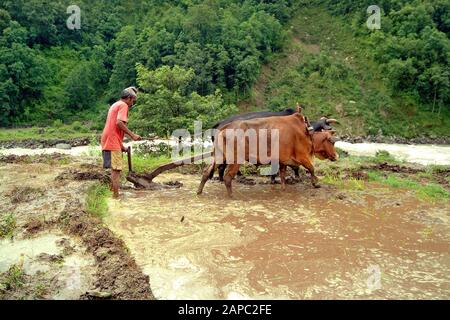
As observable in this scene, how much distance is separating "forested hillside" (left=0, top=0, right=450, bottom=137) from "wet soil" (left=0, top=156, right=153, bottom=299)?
27.0 metres

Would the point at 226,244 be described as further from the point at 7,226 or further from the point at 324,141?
the point at 324,141

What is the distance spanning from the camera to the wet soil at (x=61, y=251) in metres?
4.72

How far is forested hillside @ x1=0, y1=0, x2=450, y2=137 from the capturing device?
131 ft

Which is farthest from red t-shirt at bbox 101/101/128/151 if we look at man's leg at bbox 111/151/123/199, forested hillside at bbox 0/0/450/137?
forested hillside at bbox 0/0/450/137

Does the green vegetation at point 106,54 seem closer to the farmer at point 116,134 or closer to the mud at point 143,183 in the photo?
the mud at point 143,183

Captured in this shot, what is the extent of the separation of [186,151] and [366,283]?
10169 millimetres

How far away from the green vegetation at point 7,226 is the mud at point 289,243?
1.32 m

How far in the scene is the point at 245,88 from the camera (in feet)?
139

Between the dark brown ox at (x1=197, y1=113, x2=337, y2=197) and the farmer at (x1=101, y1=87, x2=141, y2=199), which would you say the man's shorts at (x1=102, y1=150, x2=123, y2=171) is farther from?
the dark brown ox at (x1=197, y1=113, x2=337, y2=197)

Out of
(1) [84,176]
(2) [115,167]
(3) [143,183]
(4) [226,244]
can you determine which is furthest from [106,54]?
(4) [226,244]

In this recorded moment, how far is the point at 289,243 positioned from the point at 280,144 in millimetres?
3120

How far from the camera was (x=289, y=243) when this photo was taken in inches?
239

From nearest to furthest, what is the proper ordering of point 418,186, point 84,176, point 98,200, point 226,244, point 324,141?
point 226,244 → point 98,200 → point 418,186 → point 324,141 → point 84,176
